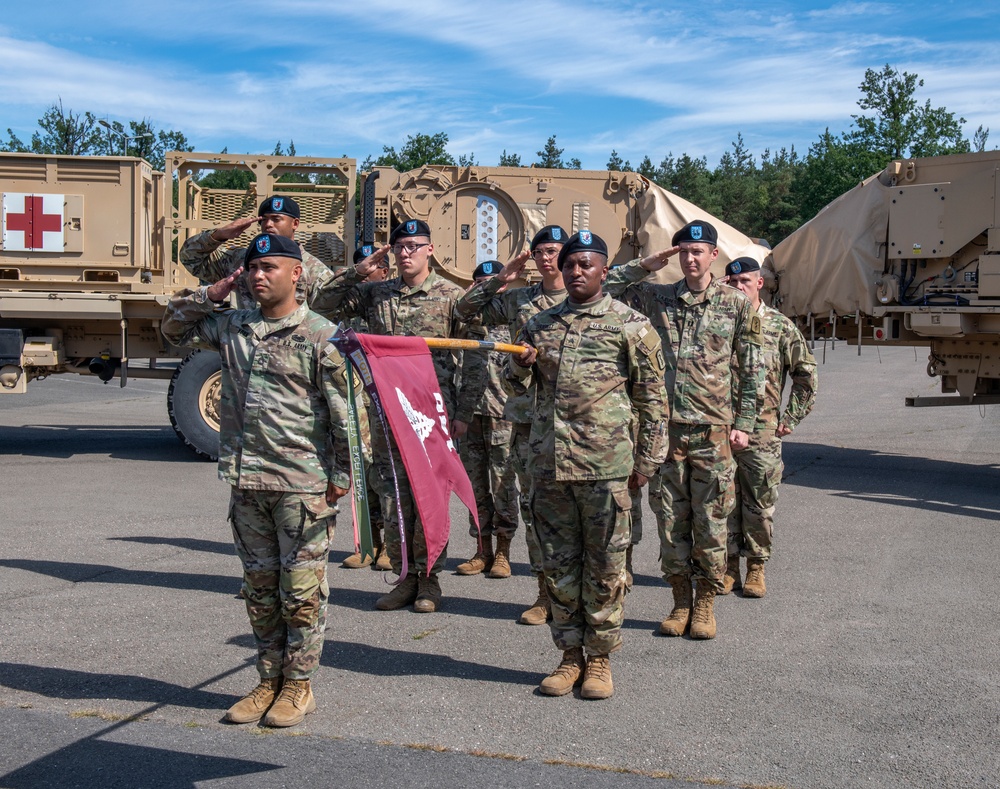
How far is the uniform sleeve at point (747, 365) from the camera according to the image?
5809mm

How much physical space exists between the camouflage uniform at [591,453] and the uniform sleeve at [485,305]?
3.96ft

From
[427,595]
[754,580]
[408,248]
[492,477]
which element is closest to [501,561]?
[492,477]

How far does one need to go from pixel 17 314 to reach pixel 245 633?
22.7 feet

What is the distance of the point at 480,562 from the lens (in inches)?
279

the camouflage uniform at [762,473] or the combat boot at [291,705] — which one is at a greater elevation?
the camouflage uniform at [762,473]

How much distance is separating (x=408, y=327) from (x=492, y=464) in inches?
46.5

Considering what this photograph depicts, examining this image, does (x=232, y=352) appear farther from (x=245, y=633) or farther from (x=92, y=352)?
(x=92, y=352)

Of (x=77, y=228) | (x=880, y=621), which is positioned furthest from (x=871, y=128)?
(x=880, y=621)

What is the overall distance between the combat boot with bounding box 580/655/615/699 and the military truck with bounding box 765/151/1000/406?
6.68m

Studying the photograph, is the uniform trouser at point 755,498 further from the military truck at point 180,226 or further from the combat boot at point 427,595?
the military truck at point 180,226

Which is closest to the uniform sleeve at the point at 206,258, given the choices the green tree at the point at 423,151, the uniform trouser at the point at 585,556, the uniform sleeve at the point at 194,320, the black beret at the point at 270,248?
the uniform sleeve at the point at 194,320

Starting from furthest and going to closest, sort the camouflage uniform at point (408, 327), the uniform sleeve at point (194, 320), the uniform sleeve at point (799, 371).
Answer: the uniform sleeve at point (799, 371)
the camouflage uniform at point (408, 327)
the uniform sleeve at point (194, 320)

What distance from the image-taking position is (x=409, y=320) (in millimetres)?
6297

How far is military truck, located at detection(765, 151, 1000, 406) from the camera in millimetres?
10023
